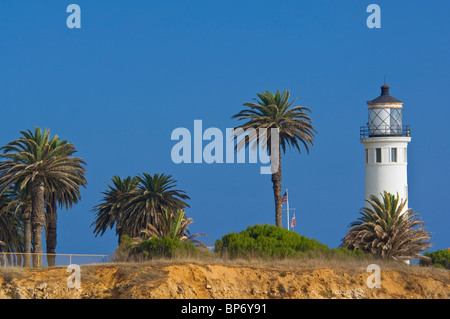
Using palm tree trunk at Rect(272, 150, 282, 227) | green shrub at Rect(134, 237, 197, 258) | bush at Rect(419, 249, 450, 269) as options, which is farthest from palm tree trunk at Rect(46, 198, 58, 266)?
bush at Rect(419, 249, 450, 269)

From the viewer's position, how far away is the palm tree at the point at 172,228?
72812 millimetres

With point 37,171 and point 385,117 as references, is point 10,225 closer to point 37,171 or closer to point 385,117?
point 37,171

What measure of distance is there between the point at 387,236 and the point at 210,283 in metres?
19.8

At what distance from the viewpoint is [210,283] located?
57.0m

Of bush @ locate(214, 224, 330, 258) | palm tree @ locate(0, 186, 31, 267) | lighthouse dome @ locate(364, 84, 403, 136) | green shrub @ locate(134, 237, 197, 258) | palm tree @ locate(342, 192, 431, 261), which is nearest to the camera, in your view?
green shrub @ locate(134, 237, 197, 258)

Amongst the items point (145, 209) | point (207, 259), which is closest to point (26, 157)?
point (145, 209)

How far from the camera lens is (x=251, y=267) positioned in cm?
5950

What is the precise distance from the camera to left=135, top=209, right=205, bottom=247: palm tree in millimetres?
72812

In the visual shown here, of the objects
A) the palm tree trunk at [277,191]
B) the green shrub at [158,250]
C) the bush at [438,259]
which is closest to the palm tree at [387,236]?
the bush at [438,259]

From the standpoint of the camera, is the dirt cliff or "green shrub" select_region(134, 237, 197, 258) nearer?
the dirt cliff

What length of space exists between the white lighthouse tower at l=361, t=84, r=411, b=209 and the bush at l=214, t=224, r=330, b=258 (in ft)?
52.1

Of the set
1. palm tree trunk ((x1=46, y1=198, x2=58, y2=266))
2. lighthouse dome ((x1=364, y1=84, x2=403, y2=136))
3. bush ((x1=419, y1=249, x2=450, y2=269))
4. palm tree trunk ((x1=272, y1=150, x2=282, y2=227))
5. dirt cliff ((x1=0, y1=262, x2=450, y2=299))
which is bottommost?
dirt cliff ((x1=0, y1=262, x2=450, y2=299))

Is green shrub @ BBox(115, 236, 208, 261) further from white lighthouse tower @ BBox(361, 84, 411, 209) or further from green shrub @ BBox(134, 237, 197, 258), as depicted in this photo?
white lighthouse tower @ BBox(361, 84, 411, 209)

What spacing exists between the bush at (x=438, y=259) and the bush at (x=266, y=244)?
35.4 feet
